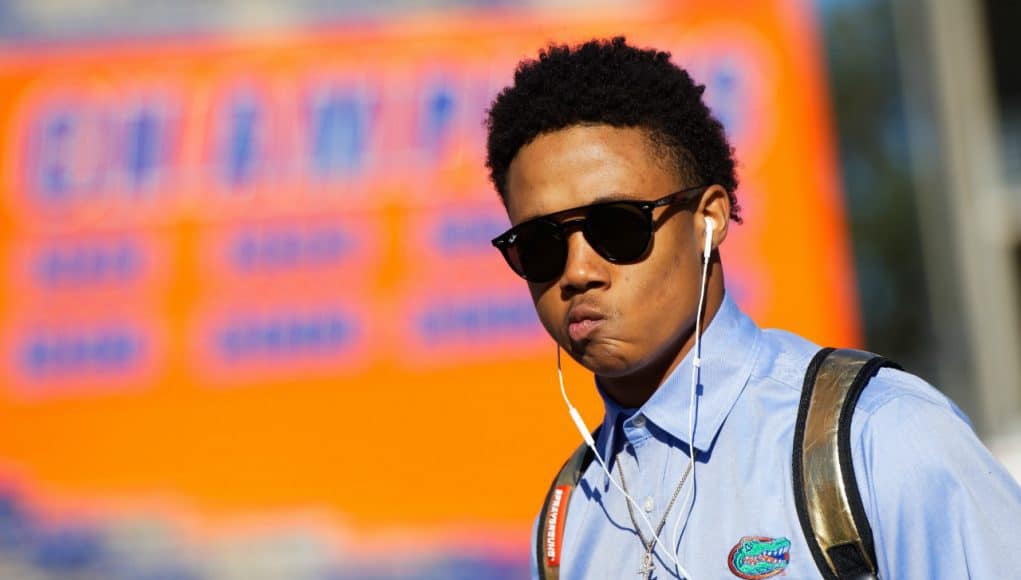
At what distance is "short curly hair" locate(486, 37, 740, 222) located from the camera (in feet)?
6.19

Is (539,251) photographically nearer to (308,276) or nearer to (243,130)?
(308,276)

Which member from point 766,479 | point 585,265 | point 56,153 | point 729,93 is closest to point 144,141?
point 56,153

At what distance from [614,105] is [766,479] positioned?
0.65 metres

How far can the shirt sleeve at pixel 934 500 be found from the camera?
1476mm

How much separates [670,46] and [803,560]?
5.11m

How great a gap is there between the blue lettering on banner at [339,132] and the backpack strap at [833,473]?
5113mm

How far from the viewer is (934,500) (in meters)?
1.50

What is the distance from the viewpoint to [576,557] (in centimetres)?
199

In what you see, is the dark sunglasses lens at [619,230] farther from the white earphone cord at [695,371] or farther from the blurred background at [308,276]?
the blurred background at [308,276]

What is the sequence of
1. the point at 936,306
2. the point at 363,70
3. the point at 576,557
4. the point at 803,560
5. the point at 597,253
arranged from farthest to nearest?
1. the point at 936,306
2. the point at 363,70
3. the point at 576,557
4. the point at 597,253
5. the point at 803,560

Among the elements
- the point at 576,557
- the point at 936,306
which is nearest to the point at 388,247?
the point at 936,306

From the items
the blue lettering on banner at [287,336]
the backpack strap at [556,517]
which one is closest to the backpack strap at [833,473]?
the backpack strap at [556,517]

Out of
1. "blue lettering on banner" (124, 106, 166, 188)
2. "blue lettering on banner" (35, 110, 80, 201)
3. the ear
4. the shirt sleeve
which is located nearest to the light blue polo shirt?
the shirt sleeve

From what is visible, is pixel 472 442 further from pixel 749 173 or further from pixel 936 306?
pixel 936 306
